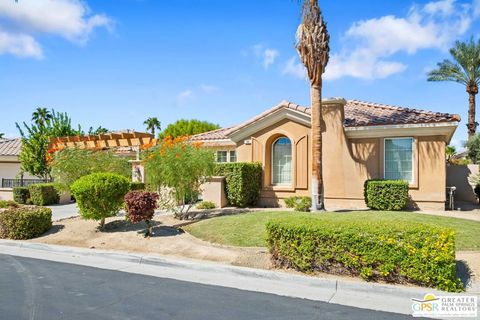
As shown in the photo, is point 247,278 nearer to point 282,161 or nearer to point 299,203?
point 299,203

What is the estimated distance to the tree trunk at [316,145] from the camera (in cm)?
1403

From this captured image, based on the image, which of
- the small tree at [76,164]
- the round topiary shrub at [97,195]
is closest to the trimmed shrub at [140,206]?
the round topiary shrub at [97,195]

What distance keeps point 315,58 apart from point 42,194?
16.3 m

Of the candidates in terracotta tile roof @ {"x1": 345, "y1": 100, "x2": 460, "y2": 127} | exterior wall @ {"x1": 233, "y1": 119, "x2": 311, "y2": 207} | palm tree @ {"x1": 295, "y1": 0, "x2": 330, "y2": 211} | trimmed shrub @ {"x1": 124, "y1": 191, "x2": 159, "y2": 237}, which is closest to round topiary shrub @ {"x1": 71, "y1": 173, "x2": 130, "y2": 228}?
trimmed shrub @ {"x1": 124, "y1": 191, "x2": 159, "y2": 237}

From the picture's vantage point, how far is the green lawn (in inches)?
378

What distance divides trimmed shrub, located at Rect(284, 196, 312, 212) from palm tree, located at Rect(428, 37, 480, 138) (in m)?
19.7

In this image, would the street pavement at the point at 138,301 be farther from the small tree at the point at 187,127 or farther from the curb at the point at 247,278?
the small tree at the point at 187,127

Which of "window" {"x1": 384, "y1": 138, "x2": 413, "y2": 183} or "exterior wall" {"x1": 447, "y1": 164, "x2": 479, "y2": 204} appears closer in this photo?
"window" {"x1": 384, "y1": 138, "x2": 413, "y2": 183}

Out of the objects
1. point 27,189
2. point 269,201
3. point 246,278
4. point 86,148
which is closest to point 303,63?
point 269,201

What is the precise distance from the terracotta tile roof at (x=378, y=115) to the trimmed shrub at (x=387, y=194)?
2.44 m

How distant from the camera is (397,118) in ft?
51.8

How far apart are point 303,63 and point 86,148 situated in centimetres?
1305

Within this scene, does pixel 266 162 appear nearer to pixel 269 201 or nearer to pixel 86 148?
pixel 269 201

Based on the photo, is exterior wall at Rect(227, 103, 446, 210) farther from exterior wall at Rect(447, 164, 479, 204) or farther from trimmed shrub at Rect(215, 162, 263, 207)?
exterior wall at Rect(447, 164, 479, 204)
